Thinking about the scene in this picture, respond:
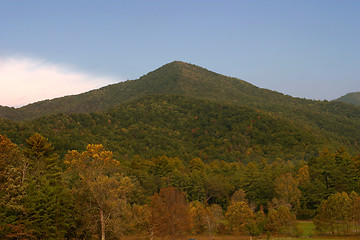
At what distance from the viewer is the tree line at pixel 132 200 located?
40.8 metres

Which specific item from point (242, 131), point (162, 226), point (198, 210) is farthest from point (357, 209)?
point (242, 131)

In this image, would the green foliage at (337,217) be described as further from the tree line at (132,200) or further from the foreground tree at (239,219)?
the foreground tree at (239,219)

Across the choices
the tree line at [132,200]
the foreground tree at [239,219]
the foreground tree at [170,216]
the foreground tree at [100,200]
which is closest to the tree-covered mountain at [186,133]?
the tree line at [132,200]

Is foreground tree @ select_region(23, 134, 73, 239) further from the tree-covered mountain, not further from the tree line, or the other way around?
the tree-covered mountain

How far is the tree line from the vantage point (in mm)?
40812

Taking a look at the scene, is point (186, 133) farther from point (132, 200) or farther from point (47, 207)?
point (47, 207)

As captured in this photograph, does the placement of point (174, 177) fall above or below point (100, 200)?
below

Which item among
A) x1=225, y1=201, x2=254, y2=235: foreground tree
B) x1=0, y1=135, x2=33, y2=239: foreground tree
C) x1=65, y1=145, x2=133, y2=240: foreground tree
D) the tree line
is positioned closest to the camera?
x1=0, y1=135, x2=33, y2=239: foreground tree

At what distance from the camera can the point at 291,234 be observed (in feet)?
181

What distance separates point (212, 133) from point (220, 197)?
89.2 metres

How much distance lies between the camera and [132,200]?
248ft

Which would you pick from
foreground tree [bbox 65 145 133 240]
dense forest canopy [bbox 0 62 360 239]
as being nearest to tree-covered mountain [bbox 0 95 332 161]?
dense forest canopy [bbox 0 62 360 239]

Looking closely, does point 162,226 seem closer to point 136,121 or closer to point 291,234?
point 291,234

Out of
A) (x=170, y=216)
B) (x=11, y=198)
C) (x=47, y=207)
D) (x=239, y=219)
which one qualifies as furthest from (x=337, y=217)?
(x=11, y=198)
